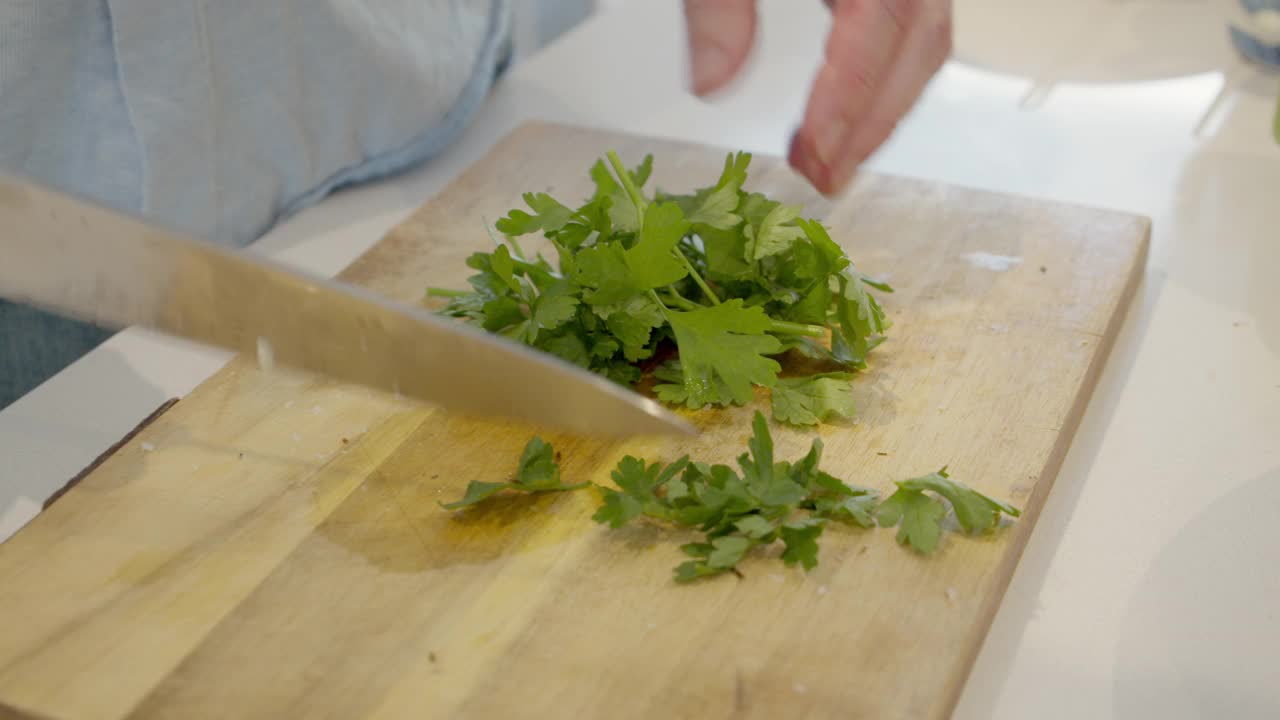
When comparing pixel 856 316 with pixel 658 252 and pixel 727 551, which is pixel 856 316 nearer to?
pixel 658 252

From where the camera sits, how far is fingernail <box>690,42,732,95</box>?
1176mm

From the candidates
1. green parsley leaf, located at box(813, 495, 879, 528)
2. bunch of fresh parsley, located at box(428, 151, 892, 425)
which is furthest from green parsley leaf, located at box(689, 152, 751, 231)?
green parsley leaf, located at box(813, 495, 879, 528)

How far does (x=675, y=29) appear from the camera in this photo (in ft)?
7.18

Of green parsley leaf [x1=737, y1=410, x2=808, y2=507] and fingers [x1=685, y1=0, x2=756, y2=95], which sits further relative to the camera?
fingers [x1=685, y1=0, x2=756, y2=95]

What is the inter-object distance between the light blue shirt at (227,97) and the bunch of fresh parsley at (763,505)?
27.0 inches

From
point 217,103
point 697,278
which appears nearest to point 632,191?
point 697,278

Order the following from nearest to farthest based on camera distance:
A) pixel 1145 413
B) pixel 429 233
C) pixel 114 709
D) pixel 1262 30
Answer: pixel 114 709, pixel 1145 413, pixel 429 233, pixel 1262 30

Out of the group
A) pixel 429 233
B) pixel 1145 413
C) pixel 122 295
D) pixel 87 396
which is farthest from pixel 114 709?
pixel 1145 413

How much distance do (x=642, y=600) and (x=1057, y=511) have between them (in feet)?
1.37

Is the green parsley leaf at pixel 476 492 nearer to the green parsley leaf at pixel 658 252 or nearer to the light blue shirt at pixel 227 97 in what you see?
the green parsley leaf at pixel 658 252

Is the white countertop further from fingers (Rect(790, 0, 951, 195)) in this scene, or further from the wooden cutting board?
fingers (Rect(790, 0, 951, 195))

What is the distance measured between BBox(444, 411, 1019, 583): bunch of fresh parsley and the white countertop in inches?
4.5

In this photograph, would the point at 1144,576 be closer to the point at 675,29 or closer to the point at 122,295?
the point at 122,295

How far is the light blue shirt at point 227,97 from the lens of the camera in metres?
1.39
